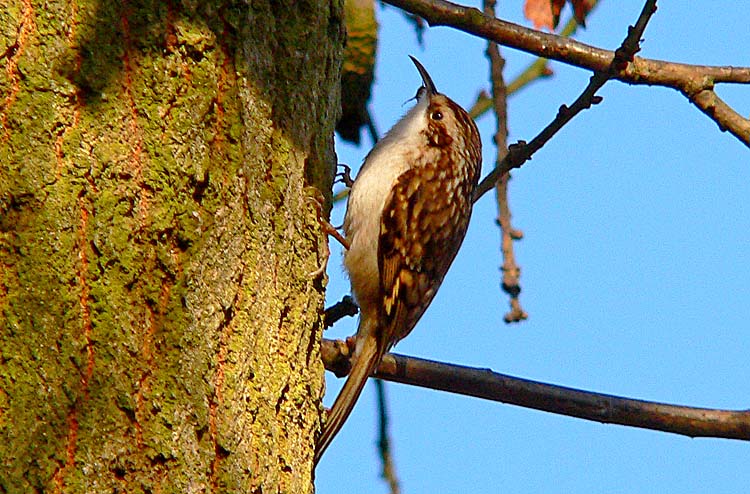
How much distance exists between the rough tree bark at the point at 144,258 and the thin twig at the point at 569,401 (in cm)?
53

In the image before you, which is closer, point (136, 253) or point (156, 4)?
point (136, 253)

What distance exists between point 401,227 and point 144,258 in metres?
1.55

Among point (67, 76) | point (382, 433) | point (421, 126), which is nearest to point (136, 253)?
point (67, 76)

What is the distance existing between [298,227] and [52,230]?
A: 20.7 inches

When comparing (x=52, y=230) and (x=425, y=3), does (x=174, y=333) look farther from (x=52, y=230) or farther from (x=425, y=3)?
(x=425, y=3)

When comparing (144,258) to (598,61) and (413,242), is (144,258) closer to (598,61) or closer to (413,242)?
(598,61)

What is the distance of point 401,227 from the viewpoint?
3047mm

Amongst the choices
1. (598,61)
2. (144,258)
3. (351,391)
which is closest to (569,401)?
(351,391)

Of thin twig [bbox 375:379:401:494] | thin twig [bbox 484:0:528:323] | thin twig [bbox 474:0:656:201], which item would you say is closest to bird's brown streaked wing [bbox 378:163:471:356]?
thin twig [bbox 375:379:401:494]

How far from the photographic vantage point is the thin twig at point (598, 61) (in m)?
2.54

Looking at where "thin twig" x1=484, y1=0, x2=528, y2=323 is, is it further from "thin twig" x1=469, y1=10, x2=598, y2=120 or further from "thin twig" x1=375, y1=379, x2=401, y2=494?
"thin twig" x1=469, y1=10, x2=598, y2=120

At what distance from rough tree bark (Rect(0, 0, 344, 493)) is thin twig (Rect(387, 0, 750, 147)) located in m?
0.85

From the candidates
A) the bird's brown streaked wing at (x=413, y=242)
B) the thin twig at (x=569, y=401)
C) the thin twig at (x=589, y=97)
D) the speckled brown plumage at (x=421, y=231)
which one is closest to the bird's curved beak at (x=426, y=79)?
the speckled brown plumage at (x=421, y=231)

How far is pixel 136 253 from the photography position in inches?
60.7
